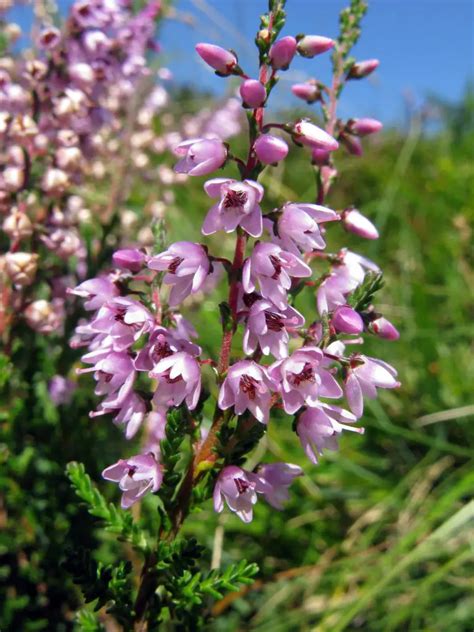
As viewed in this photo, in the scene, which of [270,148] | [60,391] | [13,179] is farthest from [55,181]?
[270,148]

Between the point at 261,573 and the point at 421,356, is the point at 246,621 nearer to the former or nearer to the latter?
the point at 261,573

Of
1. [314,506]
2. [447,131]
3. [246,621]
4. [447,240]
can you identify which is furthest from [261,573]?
[447,131]

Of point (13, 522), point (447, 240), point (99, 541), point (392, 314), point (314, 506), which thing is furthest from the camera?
point (447, 240)

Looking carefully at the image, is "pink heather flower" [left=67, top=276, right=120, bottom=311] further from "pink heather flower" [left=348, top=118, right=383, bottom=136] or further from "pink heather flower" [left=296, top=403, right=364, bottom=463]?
"pink heather flower" [left=348, top=118, right=383, bottom=136]

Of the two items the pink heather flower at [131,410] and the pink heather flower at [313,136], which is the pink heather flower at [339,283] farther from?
the pink heather flower at [131,410]

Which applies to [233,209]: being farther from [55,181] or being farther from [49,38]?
[49,38]

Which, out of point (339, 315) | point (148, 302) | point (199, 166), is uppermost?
point (199, 166)
